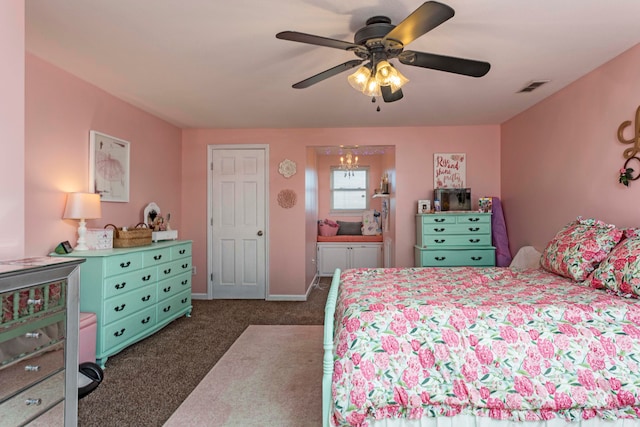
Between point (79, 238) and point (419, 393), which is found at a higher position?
point (79, 238)

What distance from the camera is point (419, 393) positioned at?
1.62 m

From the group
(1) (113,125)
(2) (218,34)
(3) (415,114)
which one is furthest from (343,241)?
(2) (218,34)

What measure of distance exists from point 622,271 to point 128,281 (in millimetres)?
3569

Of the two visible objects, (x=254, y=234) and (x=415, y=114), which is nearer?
(x=415, y=114)

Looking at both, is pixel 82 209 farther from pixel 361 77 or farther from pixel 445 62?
pixel 445 62

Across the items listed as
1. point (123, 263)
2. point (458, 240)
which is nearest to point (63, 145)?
point (123, 263)

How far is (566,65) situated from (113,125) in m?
4.15

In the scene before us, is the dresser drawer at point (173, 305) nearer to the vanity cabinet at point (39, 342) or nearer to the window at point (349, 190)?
the vanity cabinet at point (39, 342)

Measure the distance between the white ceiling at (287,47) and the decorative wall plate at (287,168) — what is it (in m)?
1.07

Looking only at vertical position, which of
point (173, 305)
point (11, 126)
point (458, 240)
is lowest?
point (173, 305)

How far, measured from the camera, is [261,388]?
2.41m

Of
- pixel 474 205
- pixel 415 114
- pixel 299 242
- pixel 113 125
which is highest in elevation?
pixel 415 114

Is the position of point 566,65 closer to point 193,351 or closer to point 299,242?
point 299,242

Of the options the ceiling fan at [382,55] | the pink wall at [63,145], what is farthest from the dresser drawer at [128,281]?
the ceiling fan at [382,55]
